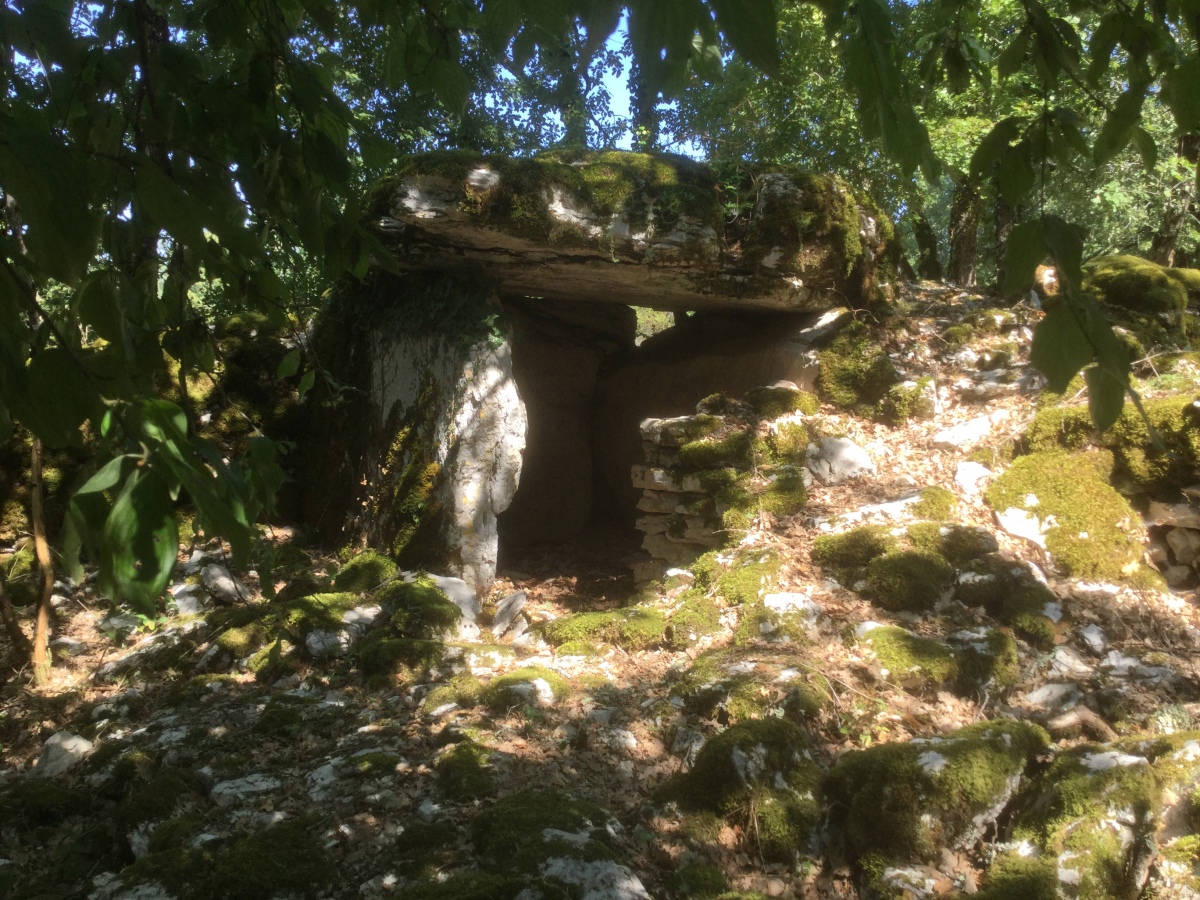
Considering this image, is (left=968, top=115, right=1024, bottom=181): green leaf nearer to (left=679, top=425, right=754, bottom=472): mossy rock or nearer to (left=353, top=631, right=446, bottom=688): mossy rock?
(left=353, top=631, right=446, bottom=688): mossy rock

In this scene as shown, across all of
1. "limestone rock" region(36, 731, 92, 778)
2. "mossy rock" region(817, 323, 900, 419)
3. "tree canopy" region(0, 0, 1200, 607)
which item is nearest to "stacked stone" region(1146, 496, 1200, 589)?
"mossy rock" region(817, 323, 900, 419)

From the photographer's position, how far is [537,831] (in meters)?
2.84

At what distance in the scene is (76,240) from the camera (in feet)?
3.25

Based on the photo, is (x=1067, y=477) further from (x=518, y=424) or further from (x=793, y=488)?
(x=518, y=424)

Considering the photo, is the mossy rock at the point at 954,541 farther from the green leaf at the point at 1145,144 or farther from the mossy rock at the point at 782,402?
the green leaf at the point at 1145,144

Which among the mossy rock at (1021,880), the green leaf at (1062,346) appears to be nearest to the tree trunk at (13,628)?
the mossy rock at (1021,880)


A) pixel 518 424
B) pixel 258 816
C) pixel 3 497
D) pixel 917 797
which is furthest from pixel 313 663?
pixel 917 797

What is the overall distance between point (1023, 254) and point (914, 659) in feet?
10.8

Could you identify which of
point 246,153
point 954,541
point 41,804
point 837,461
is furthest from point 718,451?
point 246,153

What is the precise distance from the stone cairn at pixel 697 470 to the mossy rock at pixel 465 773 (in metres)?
2.73

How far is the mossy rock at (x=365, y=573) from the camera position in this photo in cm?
554

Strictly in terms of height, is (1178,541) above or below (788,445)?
below

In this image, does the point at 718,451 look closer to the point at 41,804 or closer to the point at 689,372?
the point at 689,372

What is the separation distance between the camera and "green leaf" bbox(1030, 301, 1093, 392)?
1.20 meters
